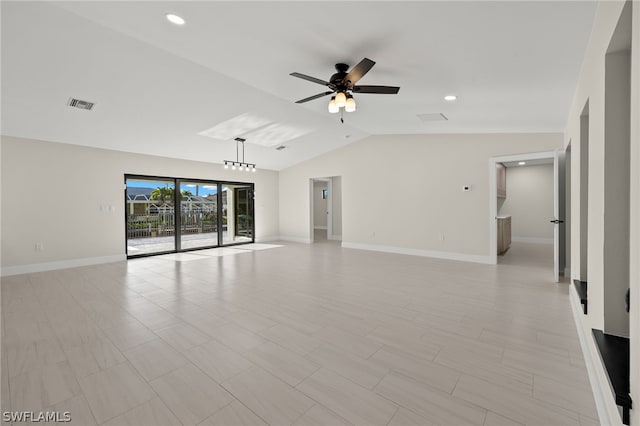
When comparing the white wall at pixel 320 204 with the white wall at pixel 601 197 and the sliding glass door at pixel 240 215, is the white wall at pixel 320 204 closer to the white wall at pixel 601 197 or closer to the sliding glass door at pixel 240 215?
the sliding glass door at pixel 240 215

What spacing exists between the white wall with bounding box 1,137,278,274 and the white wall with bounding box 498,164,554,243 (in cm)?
1011

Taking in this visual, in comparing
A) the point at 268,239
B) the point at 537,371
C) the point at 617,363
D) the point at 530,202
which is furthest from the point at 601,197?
the point at 268,239

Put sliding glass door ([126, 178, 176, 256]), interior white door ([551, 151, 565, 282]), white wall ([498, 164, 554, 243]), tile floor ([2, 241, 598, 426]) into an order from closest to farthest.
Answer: tile floor ([2, 241, 598, 426])
interior white door ([551, 151, 565, 282])
sliding glass door ([126, 178, 176, 256])
white wall ([498, 164, 554, 243])

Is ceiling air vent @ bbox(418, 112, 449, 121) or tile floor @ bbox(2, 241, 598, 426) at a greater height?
ceiling air vent @ bbox(418, 112, 449, 121)

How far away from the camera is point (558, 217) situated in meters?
4.70

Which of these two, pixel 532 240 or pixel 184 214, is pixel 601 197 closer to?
pixel 184 214

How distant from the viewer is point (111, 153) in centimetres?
623

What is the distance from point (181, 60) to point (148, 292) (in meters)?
3.13

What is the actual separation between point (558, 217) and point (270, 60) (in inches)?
198

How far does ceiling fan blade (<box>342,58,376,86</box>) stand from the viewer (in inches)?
105

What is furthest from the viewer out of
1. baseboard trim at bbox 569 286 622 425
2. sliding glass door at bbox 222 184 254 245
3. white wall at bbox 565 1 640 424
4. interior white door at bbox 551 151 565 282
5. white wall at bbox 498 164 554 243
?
sliding glass door at bbox 222 184 254 245

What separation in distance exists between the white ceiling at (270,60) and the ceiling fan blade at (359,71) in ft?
0.61

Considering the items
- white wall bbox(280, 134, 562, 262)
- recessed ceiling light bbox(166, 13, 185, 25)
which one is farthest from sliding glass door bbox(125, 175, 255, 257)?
recessed ceiling light bbox(166, 13, 185, 25)

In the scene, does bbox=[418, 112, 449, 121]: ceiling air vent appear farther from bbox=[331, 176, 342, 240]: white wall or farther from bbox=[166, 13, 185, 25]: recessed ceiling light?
bbox=[331, 176, 342, 240]: white wall
